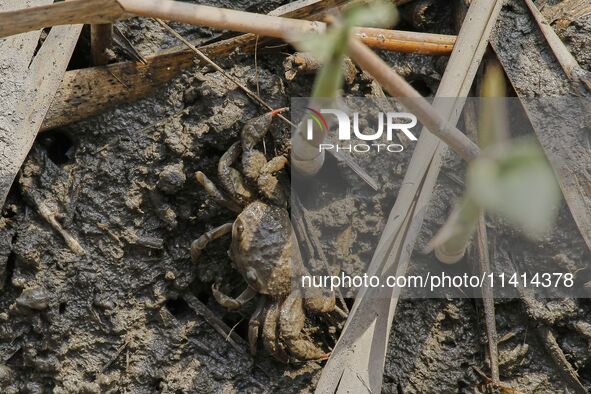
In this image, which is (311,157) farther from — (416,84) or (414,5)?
(414,5)

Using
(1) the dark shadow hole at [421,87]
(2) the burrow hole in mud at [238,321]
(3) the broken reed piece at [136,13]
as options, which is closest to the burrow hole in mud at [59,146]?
(3) the broken reed piece at [136,13]

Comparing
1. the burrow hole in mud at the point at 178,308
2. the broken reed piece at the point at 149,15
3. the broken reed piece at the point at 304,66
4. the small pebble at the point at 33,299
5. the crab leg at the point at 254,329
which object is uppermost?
the broken reed piece at the point at 149,15

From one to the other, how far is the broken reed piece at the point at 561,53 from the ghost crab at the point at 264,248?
1348mm

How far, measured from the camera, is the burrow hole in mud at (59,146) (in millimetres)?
3217

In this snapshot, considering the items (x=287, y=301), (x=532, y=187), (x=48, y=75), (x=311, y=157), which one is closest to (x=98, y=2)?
(x=48, y=75)

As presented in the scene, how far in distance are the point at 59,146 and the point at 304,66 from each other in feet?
4.05

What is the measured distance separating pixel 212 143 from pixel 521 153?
2044 mm

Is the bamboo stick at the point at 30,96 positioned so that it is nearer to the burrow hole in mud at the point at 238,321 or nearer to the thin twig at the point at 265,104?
the thin twig at the point at 265,104

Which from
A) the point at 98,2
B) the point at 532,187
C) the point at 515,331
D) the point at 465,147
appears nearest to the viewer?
the point at 532,187

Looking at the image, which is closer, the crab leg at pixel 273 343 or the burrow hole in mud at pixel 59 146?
the crab leg at pixel 273 343

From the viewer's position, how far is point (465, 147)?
2178mm

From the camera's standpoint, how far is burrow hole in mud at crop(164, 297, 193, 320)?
320cm

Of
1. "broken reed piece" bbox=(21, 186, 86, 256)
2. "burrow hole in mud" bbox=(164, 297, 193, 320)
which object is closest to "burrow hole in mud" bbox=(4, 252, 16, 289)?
"broken reed piece" bbox=(21, 186, 86, 256)

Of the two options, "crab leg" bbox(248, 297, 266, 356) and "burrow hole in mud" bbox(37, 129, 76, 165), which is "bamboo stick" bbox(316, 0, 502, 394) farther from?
"burrow hole in mud" bbox(37, 129, 76, 165)
